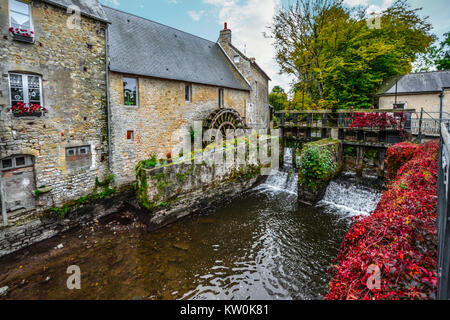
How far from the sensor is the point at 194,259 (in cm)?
591

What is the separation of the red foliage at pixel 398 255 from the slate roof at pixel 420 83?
48.5 feet

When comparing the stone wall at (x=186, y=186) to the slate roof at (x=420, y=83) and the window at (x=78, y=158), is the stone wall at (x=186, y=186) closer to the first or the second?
the window at (x=78, y=158)

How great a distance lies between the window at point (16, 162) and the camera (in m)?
6.40

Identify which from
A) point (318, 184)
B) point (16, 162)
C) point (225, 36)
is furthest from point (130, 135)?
point (225, 36)

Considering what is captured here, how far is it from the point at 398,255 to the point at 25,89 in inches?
368

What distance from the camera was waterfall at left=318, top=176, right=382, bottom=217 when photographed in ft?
26.5

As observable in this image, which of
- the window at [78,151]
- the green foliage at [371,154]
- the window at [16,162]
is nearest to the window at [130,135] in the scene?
the window at [78,151]

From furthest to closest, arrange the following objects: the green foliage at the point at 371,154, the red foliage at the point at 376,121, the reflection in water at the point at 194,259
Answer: the green foliage at the point at 371,154 < the red foliage at the point at 376,121 < the reflection in water at the point at 194,259

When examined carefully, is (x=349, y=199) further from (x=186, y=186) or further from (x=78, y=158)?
(x=78, y=158)

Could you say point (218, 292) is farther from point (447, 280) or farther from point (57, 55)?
point (57, 55)

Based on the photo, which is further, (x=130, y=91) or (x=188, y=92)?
(x=188, y=92)
